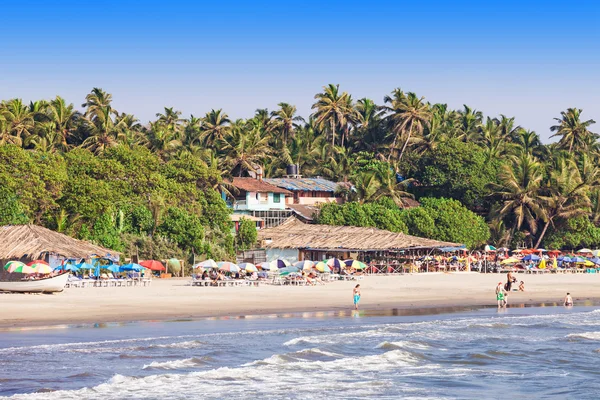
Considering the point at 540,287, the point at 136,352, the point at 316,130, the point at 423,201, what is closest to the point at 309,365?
the point at 136,352

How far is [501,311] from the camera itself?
125 feet

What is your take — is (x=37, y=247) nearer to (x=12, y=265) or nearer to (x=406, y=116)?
(x=12, y=265)

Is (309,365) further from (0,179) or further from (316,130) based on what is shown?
(316,130)

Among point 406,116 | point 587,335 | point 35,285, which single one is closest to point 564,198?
point 406,116

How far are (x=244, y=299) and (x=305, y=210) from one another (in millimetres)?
38663

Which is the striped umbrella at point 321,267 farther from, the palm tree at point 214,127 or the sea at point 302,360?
the palm tree at point 214,127

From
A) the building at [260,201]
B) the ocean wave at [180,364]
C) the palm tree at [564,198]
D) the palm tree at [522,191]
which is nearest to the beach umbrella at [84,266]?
the ocean wave at [180,364]

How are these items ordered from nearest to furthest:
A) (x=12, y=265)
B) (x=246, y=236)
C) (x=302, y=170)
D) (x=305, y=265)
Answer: (x=12, y=265), (x=305, y=265), (x=246, y=236), (x=302, y=170)

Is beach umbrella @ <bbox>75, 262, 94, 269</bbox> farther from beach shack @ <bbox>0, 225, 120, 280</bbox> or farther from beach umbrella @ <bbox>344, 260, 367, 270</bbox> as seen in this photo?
beach umbrella @ <bbox>344, 260, 367, 270</bbox>

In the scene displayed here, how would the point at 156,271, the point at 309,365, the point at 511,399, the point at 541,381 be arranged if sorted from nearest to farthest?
the point at 511,399
the point at 541,381
the point at 309,365
the point at 156,271

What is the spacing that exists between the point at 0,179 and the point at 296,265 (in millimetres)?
16782

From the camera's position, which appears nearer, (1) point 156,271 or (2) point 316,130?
(1) point 156,271

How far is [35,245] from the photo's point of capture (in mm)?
43250

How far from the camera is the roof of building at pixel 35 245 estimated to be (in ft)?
141
